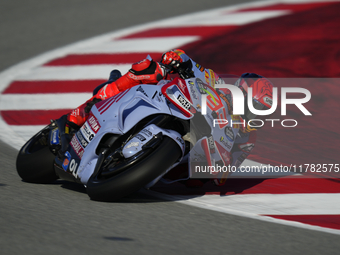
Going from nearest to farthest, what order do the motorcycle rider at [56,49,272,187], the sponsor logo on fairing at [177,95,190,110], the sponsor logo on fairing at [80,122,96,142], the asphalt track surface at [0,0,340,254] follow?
1. the asphalt track surface at [0,0,340,254]
2. the sponsor logo on fairing at [177,95,190,110]
3. the sponsor logo on fairing at [80,122,96,142]
4. the motorcycle rider at [56,49,272,187]

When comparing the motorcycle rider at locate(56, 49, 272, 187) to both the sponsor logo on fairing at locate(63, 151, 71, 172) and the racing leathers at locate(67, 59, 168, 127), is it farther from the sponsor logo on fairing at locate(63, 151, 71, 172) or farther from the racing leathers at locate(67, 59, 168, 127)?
the sponsor logo on fairing at locate(63, 151, 71, 172)

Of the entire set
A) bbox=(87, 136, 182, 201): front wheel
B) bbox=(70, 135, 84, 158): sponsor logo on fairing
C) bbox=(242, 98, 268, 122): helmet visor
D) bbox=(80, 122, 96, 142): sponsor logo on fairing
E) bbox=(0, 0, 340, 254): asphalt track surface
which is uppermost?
bbox=(242, 98, 268, 122): helmet visor

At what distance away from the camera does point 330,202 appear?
12.8 ft

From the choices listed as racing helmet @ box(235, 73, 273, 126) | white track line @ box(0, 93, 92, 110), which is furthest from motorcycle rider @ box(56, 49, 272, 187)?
white track line @ box(0, 93, 92, 110)

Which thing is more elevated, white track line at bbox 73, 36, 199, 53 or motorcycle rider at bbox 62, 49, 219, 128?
white track line at bbox 73, 36, 199, 53

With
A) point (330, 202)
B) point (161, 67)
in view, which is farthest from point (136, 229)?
point (330, 202)

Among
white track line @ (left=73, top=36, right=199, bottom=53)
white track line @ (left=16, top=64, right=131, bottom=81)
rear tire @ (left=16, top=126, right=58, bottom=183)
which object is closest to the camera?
rear tire @ (left=16, top=126, right=58, bottom=183)

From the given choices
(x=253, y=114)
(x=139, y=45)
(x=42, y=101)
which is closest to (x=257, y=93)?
(x=253, y=114)

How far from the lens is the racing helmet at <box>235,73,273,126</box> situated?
3801 millimetres

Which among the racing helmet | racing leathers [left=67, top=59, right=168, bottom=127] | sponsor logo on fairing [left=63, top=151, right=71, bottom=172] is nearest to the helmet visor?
the racing helmet

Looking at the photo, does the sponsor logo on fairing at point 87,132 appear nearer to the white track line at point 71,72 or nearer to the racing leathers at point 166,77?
the racing leathers at point 166,77

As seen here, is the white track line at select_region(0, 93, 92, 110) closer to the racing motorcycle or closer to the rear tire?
the rear tire

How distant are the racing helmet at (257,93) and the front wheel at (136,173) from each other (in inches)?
29.7

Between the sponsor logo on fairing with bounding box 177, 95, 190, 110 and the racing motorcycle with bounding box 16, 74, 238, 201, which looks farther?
the sponsor logo on fairing with bounding box 177, 95, 190, 110
